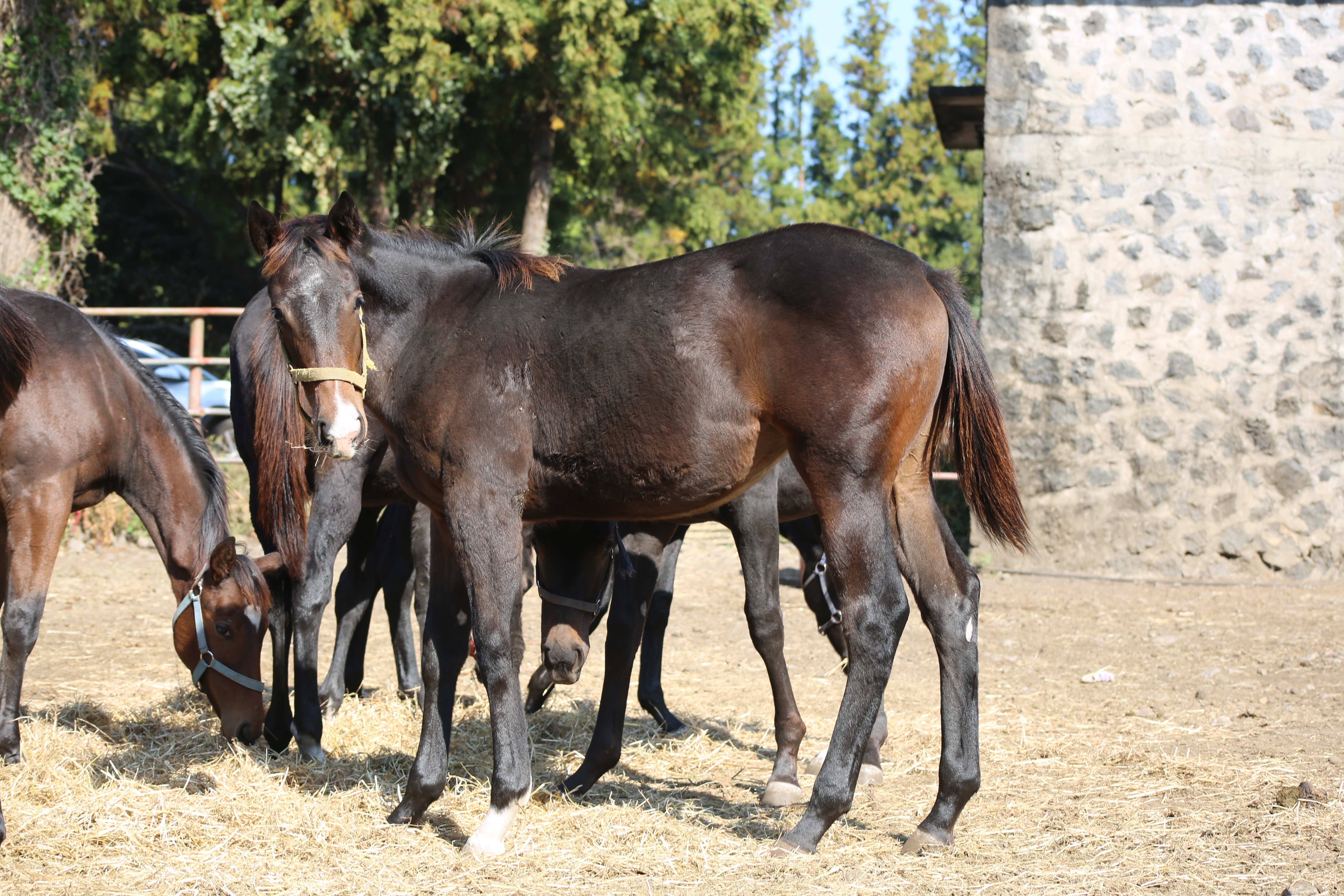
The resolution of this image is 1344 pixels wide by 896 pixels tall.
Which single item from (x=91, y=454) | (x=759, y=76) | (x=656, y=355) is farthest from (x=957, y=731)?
(x=759, y=76)

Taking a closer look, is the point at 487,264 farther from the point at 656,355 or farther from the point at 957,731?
the point at 957,731

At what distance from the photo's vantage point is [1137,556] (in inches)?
361

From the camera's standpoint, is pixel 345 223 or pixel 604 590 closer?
pixel 345 223

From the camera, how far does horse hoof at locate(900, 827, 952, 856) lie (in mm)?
3570

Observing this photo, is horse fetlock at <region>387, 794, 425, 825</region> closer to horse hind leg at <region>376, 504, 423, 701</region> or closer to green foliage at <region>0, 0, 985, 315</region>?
horse hind leg at <region>376, 504, 423, 701</region>

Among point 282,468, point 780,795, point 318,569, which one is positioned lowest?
point 780,795

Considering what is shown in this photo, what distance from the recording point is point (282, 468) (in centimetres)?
503

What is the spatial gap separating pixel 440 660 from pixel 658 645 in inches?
54.9

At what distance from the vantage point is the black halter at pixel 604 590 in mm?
4047

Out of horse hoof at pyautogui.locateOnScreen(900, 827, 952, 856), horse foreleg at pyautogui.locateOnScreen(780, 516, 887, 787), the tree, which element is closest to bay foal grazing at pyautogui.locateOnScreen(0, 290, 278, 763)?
horse foreleg at pyautogui.locateOnScreen(780, 516, 887, 787)

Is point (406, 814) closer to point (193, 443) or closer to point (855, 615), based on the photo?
point (855, 615)

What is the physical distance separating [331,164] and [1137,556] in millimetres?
10981

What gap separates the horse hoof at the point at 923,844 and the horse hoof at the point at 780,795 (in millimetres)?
678

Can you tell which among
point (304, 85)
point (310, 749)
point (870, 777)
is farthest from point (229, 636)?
point (304, 85)
